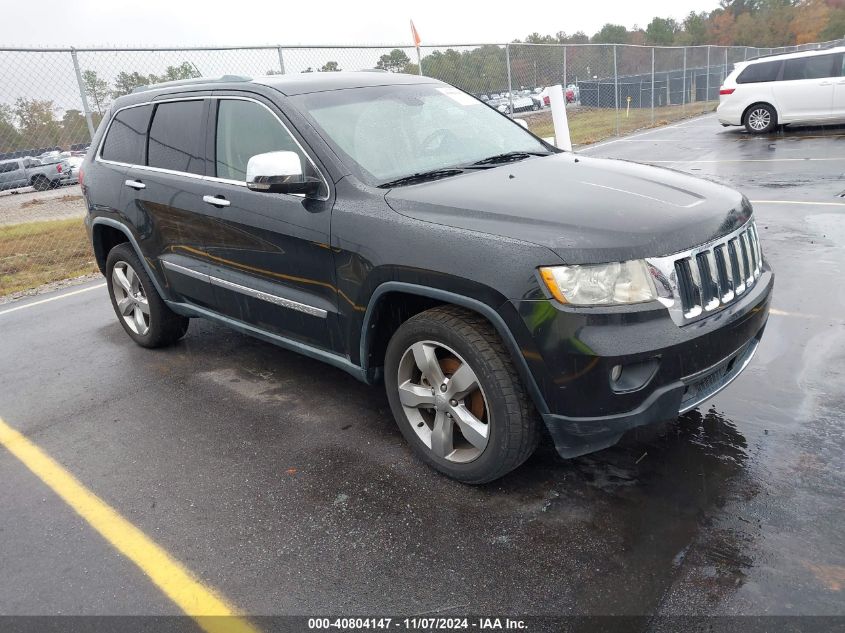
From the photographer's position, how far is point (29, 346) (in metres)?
5.84

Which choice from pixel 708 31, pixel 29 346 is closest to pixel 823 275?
pixel 29 346

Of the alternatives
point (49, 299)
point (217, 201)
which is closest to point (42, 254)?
point (49, 299)

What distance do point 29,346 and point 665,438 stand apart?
512 centimetres

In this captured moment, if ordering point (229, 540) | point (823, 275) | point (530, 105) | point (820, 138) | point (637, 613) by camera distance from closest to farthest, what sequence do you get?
1. point (637, 613)
2. point (229, 540)
3. point (823, 275)
4. point (820, 138)
5. point (530, 105)

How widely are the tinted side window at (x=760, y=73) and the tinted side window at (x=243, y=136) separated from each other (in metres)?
15.2

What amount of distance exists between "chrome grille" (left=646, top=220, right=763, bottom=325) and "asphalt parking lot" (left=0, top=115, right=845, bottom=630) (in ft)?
2.67

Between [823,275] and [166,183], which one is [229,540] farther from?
[823,275]

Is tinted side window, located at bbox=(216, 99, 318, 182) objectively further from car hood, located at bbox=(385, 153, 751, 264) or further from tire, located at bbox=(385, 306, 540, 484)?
tire, located at bbox=(385, 306, 540, 484)

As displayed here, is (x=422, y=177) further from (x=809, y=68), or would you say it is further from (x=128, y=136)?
(x=809, y=68)

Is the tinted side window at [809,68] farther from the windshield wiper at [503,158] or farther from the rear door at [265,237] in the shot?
the rear door at [265,237]

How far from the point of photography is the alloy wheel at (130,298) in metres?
5.24

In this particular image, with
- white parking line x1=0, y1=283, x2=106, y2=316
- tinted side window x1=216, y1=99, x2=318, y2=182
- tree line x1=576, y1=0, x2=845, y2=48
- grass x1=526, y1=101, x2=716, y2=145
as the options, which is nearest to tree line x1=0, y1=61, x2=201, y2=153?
white parking line x1=0, y1=283, x2=106, y2=316

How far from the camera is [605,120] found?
23.6 metres

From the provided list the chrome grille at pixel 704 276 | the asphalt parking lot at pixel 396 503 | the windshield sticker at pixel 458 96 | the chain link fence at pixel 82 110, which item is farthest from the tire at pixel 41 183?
the chrome grille at pixel 704 276
